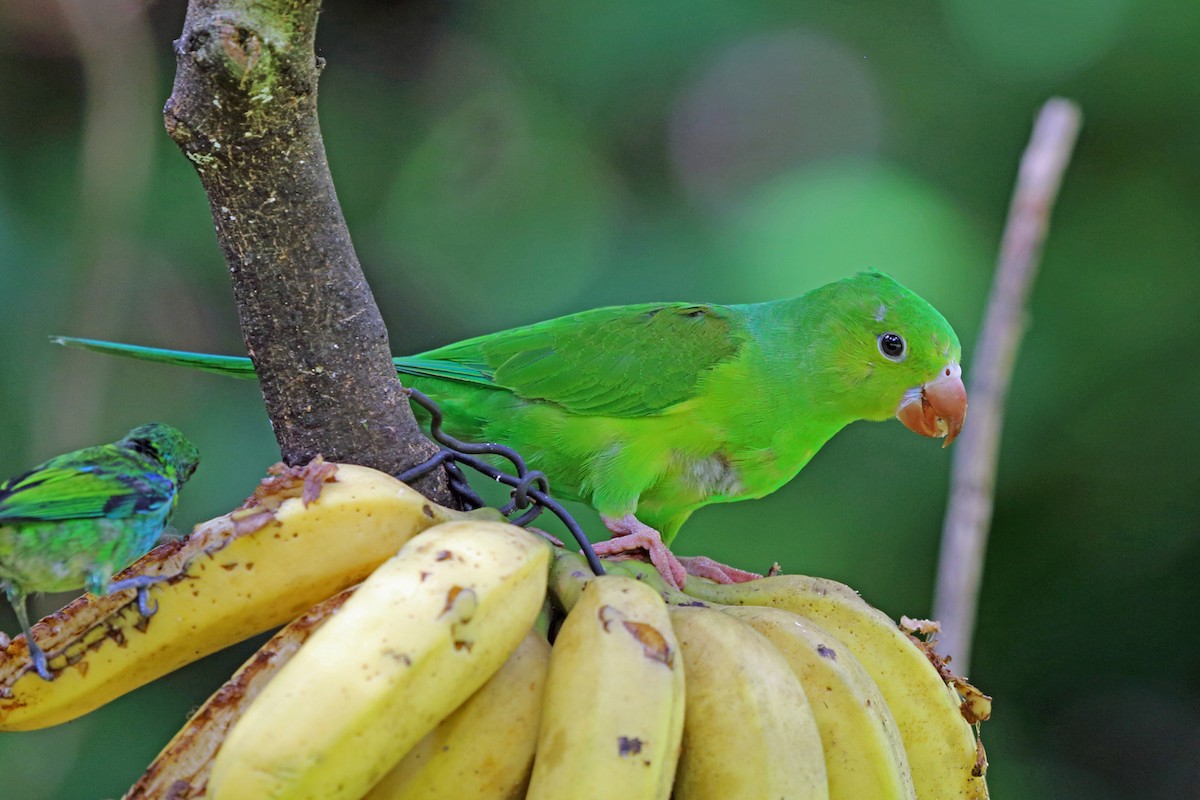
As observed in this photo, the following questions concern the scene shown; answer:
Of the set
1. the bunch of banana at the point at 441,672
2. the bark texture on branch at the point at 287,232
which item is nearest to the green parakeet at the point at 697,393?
the bark texture on branch at the point at 287,232

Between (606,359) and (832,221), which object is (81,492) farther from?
(832,221)

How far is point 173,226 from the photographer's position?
3.68 m

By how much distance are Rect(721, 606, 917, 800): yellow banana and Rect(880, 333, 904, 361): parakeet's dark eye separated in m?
1.48

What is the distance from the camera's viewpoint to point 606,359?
2.81 metres

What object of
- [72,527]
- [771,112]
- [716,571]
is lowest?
[716,571]

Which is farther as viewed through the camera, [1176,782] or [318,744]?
[1176,782]

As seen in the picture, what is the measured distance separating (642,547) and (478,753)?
0.97 meters

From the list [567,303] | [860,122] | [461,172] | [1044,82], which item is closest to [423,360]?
[567,303]

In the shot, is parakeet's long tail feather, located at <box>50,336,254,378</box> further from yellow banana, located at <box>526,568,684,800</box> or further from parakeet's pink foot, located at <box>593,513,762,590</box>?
yellow banana, located at <box>526,568,684,800</box>

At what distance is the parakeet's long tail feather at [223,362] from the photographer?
83.2 inches

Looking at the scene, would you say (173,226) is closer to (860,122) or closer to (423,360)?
(423,360)

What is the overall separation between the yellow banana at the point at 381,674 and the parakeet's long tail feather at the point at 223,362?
3.41 feet

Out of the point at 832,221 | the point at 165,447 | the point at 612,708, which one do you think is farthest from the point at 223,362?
the point at 832,221

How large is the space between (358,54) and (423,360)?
1660 millimetres
